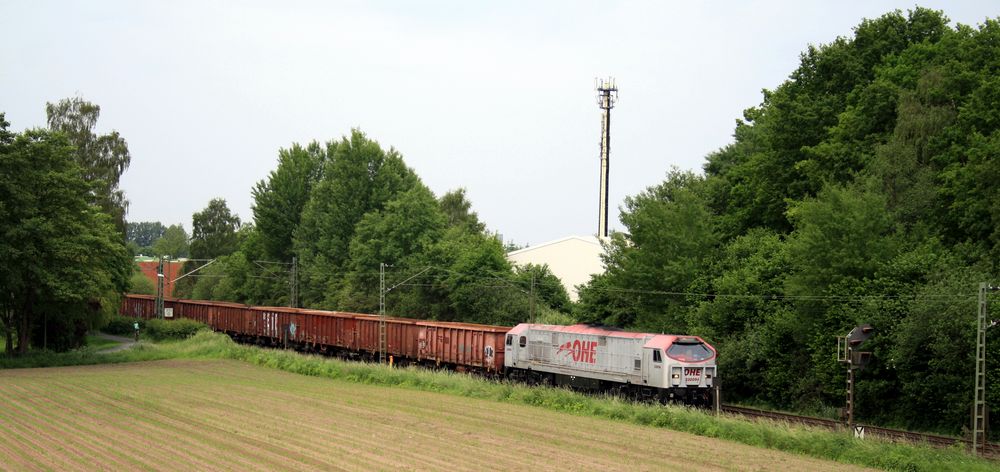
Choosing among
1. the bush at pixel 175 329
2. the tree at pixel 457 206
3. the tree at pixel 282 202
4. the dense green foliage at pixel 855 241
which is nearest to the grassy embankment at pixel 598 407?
the dense green foliage at pixel 855 241

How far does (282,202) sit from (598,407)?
Result: 3031 inches

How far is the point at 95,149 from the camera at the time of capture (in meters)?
82.5

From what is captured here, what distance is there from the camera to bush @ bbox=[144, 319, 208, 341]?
240 ft

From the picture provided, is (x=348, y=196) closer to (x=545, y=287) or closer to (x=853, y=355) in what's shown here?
(x=545, y=287)

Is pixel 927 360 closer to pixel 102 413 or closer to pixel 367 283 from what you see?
pixel 102 413

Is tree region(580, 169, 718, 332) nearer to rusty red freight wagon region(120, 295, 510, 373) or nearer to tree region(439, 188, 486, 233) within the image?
rusty red freight wagon region(120, 295, 510, 373)

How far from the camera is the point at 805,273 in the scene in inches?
1529

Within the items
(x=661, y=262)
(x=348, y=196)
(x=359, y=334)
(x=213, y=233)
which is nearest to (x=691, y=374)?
(x=661, y=262)

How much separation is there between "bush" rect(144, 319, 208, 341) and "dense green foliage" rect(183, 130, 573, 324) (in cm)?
1312

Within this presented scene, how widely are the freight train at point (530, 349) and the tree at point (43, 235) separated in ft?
44.9

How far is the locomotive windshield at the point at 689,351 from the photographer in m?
34.4

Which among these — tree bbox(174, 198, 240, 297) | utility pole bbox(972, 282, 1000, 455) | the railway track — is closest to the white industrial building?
the railway track

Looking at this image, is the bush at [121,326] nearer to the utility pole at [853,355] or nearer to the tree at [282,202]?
the tree at [282,202]

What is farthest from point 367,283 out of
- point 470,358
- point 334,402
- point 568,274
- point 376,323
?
point 334,402
